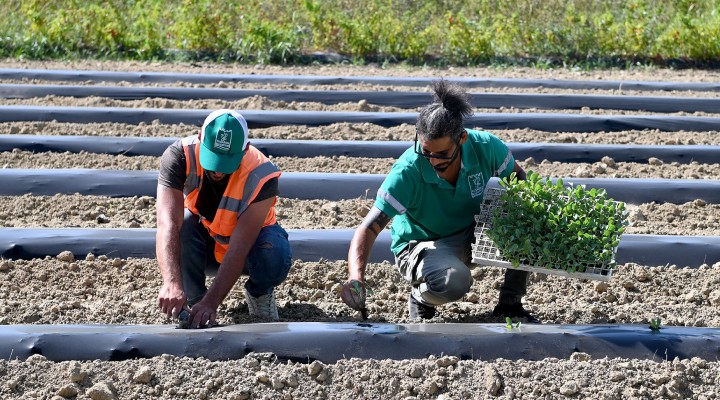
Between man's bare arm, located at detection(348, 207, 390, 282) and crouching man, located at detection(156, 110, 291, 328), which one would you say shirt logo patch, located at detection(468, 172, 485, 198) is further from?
crouching man, located at detection(156, 110, 291, 328)

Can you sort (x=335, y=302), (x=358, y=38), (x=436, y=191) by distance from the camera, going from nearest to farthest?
(x=436, y=191)
(x=335, y=302)
(x=358, y=38)

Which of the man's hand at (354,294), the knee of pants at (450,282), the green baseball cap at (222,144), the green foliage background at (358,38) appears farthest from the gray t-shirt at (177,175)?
the green foliage background at (358,38)

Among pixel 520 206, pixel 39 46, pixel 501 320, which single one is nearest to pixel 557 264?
pixel 520 206

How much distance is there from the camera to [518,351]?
3.30 meters

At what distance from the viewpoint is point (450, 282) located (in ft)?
11.6

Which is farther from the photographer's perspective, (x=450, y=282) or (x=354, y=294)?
(x=450, y=282)

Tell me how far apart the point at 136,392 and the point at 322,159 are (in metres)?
2.86

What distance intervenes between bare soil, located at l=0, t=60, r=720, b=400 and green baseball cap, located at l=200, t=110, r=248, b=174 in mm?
674

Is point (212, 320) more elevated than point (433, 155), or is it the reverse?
point (433, 155)

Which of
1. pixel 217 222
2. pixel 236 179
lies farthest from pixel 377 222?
pixel 217 222

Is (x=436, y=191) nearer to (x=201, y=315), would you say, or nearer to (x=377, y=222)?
(x=377, y=222)

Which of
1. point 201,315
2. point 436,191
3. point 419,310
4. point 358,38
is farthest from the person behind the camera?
point 358,38

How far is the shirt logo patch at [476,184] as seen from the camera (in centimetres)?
364

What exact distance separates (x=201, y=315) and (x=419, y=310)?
86cm
